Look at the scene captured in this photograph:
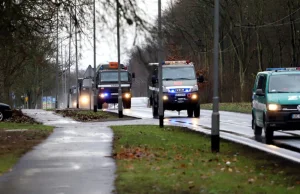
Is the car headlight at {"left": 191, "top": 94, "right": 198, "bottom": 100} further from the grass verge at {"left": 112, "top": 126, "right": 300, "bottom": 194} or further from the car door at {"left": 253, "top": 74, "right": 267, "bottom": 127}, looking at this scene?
the grass verge at {"left": 112, "top": 126, "right": 300, "bottom": 194}

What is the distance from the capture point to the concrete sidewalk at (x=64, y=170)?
10.1m

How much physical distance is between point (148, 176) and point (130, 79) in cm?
3738

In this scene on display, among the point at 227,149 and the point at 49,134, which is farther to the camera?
the point at 49,134

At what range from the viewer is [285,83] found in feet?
66.5

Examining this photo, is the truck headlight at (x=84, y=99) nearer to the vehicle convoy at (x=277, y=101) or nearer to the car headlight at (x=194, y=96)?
the car headlight at (x=194, y=96)

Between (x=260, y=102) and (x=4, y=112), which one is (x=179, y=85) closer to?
(x=4, y=112)

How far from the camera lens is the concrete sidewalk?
10125 millimetres

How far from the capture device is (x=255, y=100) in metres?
21.6

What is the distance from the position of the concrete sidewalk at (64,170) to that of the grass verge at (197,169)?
0.30 meters

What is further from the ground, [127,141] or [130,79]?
[130,79]

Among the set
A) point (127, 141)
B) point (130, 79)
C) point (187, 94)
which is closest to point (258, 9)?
point (130, 79)

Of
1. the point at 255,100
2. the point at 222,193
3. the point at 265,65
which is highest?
the point at 265,65

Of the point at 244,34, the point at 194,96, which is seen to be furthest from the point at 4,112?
the point at 244,34

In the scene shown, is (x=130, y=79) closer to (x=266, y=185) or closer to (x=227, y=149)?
(x=227, y=149)
